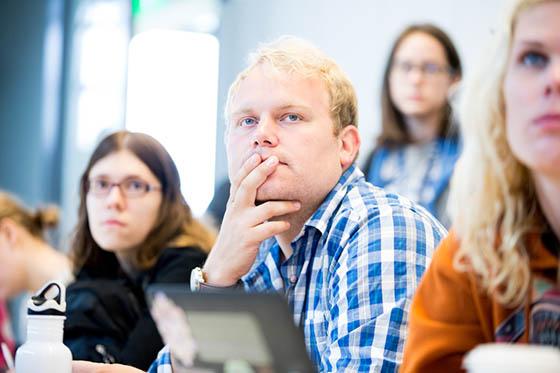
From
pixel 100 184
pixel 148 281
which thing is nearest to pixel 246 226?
pixel 148 281

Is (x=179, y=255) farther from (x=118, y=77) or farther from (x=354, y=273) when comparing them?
(x=118, y=77)

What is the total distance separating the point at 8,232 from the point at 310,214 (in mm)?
1870

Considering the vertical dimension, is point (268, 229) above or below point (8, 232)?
above

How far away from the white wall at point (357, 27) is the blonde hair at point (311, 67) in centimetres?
177

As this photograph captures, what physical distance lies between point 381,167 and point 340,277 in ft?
5.73

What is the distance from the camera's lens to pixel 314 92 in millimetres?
1890

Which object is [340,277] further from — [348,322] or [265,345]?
[265,345]

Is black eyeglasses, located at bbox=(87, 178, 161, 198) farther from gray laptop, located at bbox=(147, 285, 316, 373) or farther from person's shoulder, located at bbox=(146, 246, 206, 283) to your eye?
gray laptop, located at bbox=(147, 285, 316, 373)

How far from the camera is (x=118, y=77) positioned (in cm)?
596

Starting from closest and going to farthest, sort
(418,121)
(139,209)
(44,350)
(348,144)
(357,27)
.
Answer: (44,350) → (348,144) → (139,209) → (418,121) → (357,27)

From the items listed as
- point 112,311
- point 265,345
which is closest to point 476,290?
point 265,345

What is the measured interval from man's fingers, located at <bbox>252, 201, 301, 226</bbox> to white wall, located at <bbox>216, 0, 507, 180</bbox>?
1.94 metres

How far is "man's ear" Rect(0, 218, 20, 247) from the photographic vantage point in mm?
3428

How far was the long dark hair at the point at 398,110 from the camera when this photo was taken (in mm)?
3365
